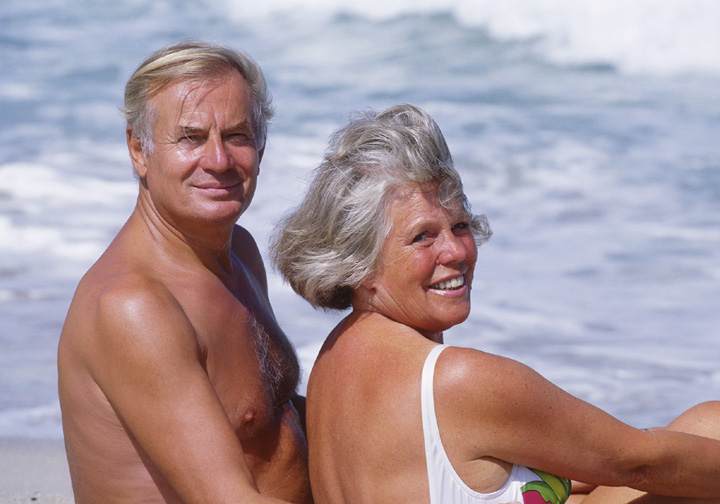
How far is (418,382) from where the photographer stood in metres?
2.44

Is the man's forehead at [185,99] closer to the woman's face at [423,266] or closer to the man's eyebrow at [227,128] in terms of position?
the man's eyebrow at [227,128]

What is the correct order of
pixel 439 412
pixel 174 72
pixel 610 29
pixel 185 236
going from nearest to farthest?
pixel 439 412
pixel 174 72
pixel 185 236
pixel 610 29

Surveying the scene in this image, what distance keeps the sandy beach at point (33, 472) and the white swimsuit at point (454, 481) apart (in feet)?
7.67

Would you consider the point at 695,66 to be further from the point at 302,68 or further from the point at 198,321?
the point at 198,321

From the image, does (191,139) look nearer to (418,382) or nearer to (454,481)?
(418,382)

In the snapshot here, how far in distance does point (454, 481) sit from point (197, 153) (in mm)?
1325

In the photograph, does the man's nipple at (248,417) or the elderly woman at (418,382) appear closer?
the elderly woman at (418,382)

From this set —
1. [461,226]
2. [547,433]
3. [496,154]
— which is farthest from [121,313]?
[496,154]

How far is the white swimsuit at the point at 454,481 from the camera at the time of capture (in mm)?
2426

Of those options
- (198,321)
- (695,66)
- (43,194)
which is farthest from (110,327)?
(695,66)

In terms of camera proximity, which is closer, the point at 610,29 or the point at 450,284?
the point at 450,284

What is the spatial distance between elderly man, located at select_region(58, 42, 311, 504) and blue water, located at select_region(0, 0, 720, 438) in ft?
1.01

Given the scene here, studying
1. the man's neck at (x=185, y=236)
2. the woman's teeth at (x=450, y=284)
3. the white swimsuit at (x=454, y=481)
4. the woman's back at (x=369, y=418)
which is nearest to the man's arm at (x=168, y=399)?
the woman's back at (x=369, y=418)

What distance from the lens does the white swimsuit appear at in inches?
95.5
